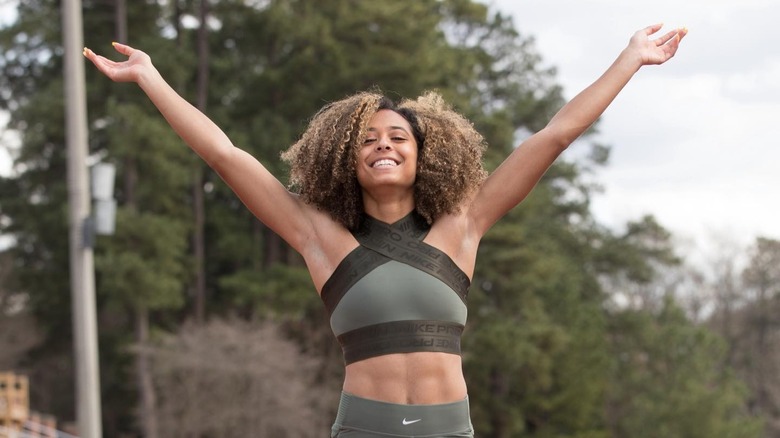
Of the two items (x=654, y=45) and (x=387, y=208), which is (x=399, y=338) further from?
(x=654, y=45)

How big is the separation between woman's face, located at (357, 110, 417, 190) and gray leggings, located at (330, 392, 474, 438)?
580mm

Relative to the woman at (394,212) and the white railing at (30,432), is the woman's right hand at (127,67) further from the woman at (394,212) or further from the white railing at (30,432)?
the white railing at (30,432)

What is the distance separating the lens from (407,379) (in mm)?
3174

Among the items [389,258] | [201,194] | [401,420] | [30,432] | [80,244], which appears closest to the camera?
[401,420]

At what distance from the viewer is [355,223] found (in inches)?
132

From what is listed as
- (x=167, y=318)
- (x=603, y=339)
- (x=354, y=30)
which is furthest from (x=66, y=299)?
(x=603, y=339)

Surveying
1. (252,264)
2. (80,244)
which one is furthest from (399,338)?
(252,264)

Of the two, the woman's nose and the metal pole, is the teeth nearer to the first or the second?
the woman's nose

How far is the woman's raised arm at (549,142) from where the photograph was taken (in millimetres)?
3414

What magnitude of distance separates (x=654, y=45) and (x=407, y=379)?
1191 mm

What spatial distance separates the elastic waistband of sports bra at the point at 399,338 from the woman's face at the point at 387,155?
0.40 meters

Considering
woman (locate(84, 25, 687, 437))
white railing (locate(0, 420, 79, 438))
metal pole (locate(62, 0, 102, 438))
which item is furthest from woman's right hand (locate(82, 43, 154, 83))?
white railing (locate(0, 420, 79, 438))

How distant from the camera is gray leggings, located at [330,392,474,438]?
314 cm

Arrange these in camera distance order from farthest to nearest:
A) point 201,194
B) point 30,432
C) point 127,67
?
point 201,194
point 30,432
point 127,67
